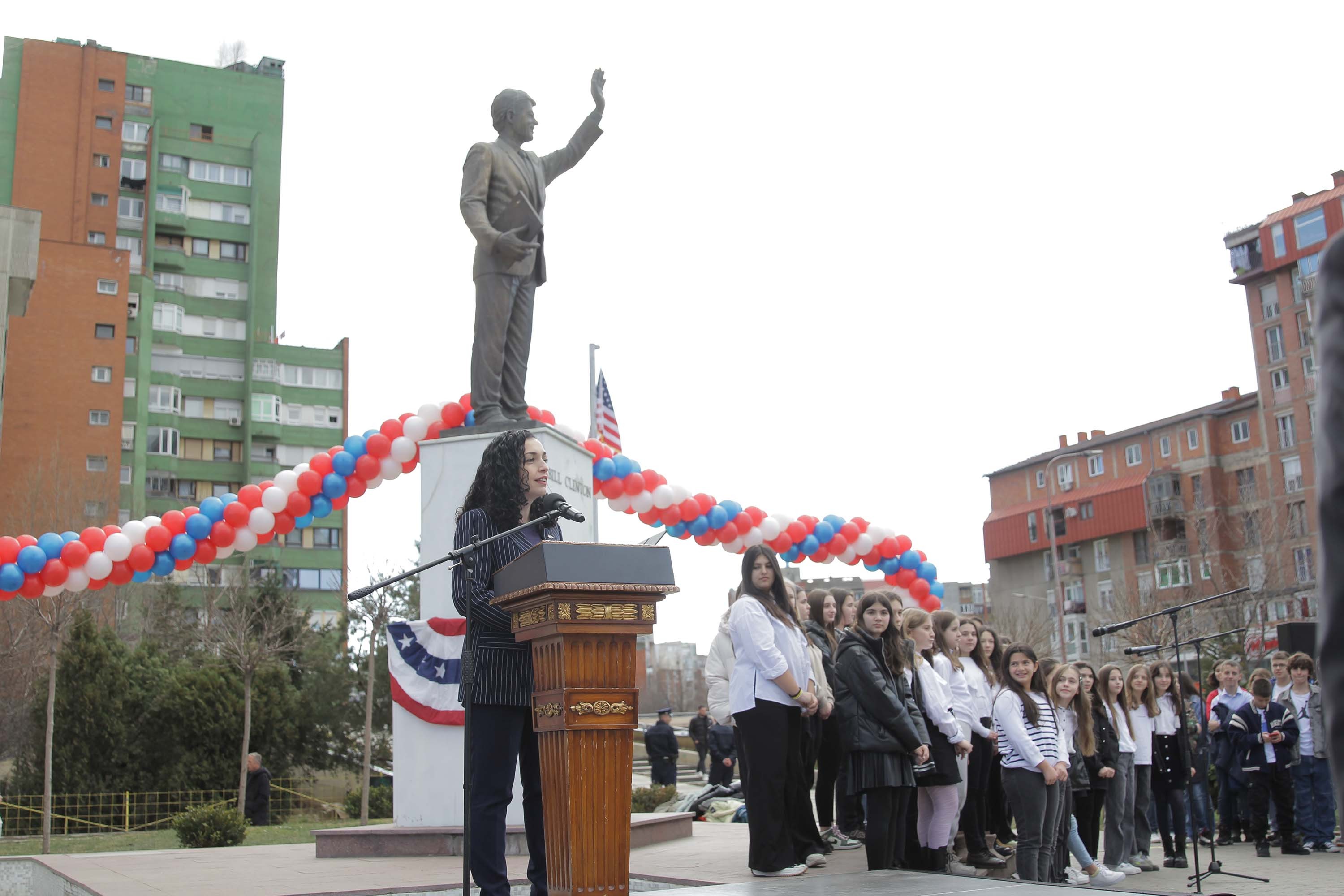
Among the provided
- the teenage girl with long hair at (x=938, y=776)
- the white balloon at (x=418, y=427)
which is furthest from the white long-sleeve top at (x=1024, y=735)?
the white balloon at (x=418, y=427)

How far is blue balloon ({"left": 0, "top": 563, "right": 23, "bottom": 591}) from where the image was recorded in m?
10.8

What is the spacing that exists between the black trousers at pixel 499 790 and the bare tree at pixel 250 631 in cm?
1612

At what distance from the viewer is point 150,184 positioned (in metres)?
61.3

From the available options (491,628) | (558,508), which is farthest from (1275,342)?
(491,628)

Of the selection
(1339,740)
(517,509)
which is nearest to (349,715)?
(517,509)

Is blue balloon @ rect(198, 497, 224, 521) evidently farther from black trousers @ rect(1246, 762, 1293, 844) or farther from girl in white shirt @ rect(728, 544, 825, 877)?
black trousers @ rect(1246, 762, 1293, 844)

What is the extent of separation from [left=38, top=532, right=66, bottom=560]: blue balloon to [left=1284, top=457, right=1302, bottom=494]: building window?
60053 millimetres

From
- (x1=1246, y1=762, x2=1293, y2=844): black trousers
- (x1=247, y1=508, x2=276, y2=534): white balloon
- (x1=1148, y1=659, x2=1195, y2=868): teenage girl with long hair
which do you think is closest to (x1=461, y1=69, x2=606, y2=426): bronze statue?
(x1=247, y1=508, x2=276, y2=534): white balloon

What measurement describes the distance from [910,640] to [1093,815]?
2.96 m

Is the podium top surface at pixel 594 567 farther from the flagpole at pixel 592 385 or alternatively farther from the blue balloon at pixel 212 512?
the flagpole at pixel 592 385

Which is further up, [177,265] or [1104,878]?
[177,265]

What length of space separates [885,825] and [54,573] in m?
8.09

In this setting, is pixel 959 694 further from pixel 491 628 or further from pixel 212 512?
pixel 212 512

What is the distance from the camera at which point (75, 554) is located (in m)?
11.1
